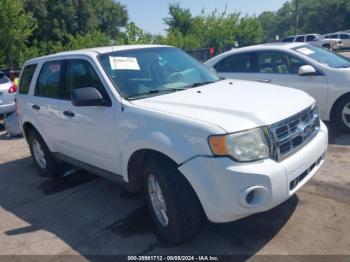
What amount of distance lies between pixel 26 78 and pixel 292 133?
13.9ft

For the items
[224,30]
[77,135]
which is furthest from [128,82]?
[224,30]

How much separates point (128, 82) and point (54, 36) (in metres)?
40.5

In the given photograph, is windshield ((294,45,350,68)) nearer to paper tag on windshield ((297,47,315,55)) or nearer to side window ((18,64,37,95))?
paper tag on windshield ((297,47,315,55))

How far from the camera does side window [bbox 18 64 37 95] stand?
228 inches

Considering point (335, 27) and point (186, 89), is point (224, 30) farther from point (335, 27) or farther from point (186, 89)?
point (335, 27)

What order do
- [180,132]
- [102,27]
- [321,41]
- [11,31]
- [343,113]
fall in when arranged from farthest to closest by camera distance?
[102,27], [321,41], [11,31], [343,113], [180,132]

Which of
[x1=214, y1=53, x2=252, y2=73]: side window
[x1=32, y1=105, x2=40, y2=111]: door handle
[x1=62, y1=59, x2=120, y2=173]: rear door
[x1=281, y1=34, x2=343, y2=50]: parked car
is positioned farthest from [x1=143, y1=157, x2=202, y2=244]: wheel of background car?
[x1=281, y1=34, x2=343, y2=50]: parked car

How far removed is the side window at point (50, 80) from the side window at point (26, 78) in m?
0.33

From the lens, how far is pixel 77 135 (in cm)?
457

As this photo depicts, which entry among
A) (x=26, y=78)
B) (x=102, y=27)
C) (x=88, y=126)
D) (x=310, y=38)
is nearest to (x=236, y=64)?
(x=26, y=78)

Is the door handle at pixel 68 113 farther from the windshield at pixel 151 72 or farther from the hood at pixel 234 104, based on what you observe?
the hood at pixel 234 104

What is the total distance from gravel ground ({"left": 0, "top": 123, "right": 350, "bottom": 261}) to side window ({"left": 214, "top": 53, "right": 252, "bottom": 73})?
101 inches

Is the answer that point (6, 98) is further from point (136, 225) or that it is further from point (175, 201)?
point (175, 201)

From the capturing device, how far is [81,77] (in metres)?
4.54
